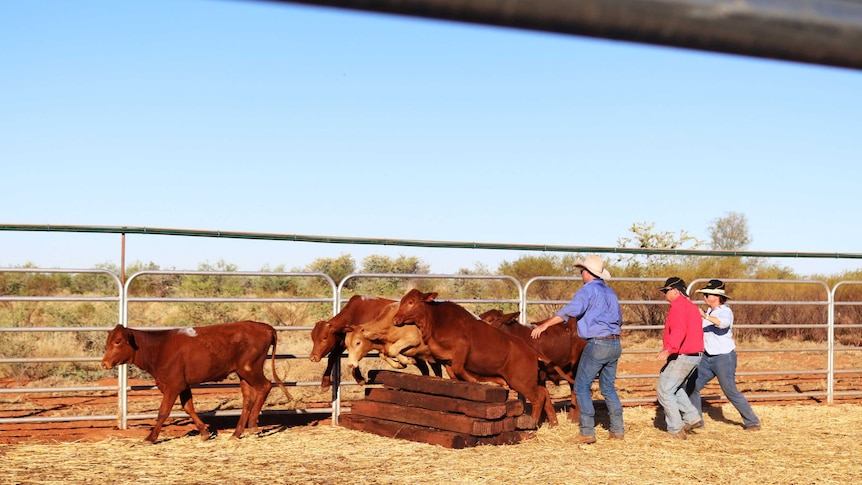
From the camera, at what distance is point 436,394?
29.4ft

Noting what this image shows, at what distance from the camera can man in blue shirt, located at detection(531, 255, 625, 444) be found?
8.72m

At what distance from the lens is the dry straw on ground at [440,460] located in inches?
284

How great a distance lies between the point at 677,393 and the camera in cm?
937

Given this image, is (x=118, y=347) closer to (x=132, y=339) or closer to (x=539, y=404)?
(x=132, y=339)

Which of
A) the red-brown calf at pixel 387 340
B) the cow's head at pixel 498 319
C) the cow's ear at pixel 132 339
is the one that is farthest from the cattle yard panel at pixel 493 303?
the red-brown calf at pixel 387 340

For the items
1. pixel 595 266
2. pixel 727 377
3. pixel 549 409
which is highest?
pixel 595 266

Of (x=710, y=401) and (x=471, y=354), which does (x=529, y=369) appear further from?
→ (x=710, y=401)

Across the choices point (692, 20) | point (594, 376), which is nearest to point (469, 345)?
point (594, 376)

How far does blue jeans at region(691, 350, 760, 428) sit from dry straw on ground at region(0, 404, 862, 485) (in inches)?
9.9

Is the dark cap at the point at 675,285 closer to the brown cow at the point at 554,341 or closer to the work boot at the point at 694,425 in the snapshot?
the brown cow at the point at 554,341

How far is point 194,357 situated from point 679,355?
15.7 ft

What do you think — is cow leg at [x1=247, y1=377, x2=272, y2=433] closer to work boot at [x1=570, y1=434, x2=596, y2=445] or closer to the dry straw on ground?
the dry straw on ground

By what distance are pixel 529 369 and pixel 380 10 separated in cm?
869

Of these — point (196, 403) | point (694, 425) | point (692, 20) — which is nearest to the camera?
point (692, 20)
